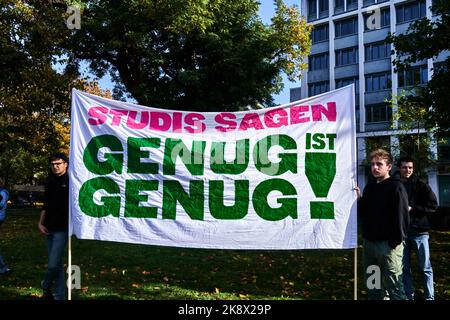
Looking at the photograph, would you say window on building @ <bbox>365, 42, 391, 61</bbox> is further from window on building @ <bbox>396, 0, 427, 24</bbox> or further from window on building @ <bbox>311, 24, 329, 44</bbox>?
window on building @ <bbox>311, 24, 329, 44</bbox>

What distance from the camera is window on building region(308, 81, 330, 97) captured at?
5822cm

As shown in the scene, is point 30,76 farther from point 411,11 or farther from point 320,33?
point 320,33

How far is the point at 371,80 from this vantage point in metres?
54.4

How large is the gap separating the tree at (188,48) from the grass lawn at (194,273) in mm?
11436

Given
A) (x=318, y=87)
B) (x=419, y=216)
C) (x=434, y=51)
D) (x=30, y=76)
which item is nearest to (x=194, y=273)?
(x=419, y=216)

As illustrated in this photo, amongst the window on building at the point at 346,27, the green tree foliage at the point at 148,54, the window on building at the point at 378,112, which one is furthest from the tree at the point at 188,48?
the window on building at the point at 346,27

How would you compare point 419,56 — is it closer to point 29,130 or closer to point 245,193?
point 245,193

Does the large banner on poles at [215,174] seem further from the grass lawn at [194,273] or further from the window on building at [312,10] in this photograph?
the window on building at [312,10]

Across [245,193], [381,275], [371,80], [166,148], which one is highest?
[371,80]

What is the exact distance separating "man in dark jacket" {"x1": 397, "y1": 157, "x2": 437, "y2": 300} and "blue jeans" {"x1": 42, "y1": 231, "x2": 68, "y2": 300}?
5.05 m

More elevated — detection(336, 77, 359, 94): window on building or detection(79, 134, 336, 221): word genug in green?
detection(336, 77, 359, 94): window on building

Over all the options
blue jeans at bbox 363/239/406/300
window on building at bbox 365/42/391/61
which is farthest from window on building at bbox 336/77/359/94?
blue jeans at bbox 363/239/406/300

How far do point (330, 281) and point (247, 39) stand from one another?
18.4 metres

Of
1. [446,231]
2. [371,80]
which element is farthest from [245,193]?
[371,80]
